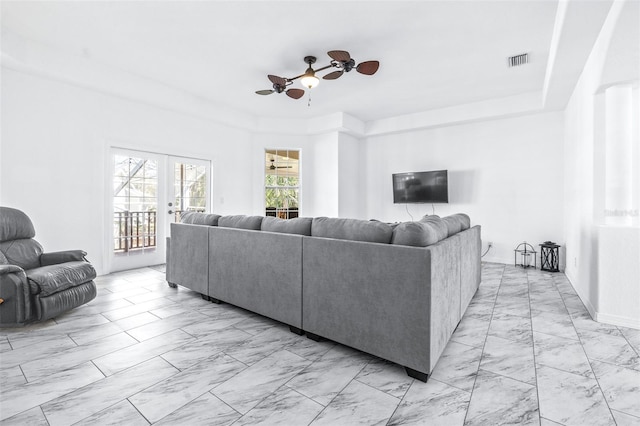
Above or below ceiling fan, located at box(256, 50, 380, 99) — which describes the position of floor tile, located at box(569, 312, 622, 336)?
below

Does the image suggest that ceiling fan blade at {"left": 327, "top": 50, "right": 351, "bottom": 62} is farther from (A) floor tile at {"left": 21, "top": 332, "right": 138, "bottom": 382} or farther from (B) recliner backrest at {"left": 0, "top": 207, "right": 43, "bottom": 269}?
(B) recliner backrest at {"left": 0, "top": 207, "right": 43, "bottom": 269}

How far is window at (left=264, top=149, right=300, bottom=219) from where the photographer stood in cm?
665

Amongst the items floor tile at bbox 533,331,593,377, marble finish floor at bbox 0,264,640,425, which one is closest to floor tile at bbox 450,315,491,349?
marble finish floor at bbox 0,264,640,425

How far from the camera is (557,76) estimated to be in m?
3.56

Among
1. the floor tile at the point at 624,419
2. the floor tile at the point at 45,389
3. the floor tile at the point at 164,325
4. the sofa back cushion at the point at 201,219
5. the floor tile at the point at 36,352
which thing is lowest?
the floor tile at the point at 624,419

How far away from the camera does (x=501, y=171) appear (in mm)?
5328

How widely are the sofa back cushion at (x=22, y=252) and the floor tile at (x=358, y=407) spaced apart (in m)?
3.24

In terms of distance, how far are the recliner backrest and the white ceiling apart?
6.61 feet

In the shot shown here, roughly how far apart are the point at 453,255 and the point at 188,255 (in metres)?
2.70

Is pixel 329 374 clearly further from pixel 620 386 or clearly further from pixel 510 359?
pixel 620 386

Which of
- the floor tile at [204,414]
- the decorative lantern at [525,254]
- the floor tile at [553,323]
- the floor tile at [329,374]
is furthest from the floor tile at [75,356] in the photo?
the decorative lantern at [525,254]

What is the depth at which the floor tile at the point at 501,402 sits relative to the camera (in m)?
1.43

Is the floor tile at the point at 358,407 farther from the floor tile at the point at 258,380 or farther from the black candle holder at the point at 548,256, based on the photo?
the black candle holder at the point at 548,256

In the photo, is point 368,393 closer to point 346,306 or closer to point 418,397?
point 418,397
